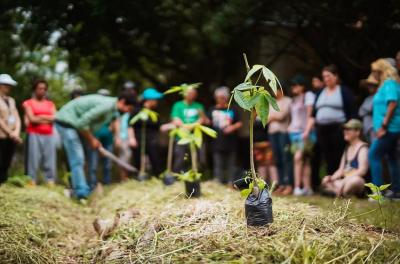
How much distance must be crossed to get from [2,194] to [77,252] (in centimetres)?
168

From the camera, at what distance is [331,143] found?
21.1 ft

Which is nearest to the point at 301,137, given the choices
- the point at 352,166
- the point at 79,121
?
the point at 352,166

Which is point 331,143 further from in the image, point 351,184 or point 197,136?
point 197,136

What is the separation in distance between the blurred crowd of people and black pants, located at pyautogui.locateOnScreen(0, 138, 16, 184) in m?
0.01

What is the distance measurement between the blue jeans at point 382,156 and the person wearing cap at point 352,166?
0.15 meters

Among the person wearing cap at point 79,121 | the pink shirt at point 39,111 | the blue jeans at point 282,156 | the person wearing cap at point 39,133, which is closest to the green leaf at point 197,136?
the person wearing cap at point 79,121

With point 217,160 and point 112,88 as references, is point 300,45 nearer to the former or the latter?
point 217,160

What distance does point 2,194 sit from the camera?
5.26 metres

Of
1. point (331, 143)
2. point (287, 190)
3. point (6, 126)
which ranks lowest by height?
point (287, 190)

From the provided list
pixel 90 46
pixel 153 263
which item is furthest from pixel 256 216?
pixel 90 46

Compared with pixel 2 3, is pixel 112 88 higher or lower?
lower

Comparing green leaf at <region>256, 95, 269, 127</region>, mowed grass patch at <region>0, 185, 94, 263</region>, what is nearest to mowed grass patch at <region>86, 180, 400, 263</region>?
mowed grass patch at <region>0, 185, 94, 263</region>

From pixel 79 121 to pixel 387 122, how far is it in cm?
354

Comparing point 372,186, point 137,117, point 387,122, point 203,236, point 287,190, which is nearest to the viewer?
point 203,236
